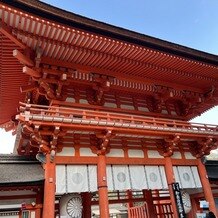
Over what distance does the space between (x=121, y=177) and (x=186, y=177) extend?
3285mm

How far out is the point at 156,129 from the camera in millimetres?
9500

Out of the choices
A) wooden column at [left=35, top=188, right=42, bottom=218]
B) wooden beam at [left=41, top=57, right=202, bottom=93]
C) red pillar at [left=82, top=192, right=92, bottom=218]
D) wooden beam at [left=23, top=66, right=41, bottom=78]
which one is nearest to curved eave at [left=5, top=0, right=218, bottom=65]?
wooden beam at [left=41, top=57, right=202, bottom=93]

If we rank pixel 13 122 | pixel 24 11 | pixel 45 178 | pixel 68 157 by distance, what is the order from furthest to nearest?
pixel 13 122 < pixel 68 157 < pixel 45 178 < pixel 24 11

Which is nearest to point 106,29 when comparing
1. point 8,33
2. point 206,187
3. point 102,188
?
point 8,33

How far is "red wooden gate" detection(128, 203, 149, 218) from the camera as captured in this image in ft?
41.6

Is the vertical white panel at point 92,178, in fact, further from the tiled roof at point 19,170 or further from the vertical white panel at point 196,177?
the vertical white panel at point 196,177

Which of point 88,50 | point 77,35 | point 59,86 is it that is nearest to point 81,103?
point 59,86

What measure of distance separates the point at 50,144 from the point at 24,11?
4.22 m

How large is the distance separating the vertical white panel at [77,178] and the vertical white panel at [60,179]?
17cm

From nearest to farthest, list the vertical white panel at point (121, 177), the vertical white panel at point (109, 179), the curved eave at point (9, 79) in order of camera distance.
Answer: the curved eave at point (9, 79) → the vertical white panel at point (109, 179) → the vertical white panel at point (121, 177)

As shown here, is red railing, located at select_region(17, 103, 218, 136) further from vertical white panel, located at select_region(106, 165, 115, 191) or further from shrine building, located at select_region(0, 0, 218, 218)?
vertical white panel, located at select_region(106, 165, 115, 191)

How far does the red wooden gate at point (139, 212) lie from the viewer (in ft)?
41.6

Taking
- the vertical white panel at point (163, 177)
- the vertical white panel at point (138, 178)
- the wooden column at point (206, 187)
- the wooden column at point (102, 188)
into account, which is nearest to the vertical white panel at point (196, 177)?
the wooden column at point (206, 187)

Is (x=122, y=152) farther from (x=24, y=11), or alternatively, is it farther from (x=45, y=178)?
(x=24, y=11)
